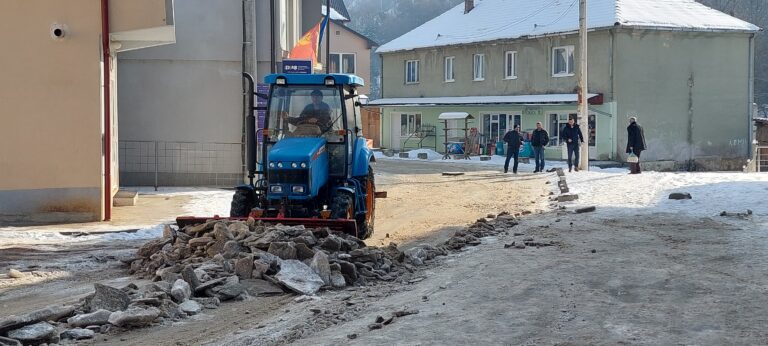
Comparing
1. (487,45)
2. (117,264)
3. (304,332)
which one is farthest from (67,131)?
(487,45)

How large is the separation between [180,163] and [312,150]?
36.1ft

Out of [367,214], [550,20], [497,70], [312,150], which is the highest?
[550,20]

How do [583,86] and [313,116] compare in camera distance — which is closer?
[313,116]

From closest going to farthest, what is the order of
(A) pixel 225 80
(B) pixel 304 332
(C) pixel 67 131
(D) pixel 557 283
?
(B) pixel 304 332 → (D) pixel 557 283 → (C) pixel 67 131 → (A) pixel 225 80

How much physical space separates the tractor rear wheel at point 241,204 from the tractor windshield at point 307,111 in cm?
101

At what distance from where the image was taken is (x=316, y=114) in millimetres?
13617

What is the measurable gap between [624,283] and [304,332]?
336 cm

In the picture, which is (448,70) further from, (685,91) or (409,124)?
(685,91)

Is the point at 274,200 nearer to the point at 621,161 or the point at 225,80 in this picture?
the point at 225,80

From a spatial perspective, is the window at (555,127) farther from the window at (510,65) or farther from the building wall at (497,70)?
the window at (510,65)

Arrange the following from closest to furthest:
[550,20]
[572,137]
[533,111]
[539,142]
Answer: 1. [572,137]
2. [539,142]
3. [533,111]
4. [550,20]

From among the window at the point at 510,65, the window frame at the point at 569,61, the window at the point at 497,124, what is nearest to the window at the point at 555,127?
the window frame at the point at 569,61

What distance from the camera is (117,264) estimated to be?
11898 millimetres

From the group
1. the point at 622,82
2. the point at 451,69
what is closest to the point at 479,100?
the point at 451,69
